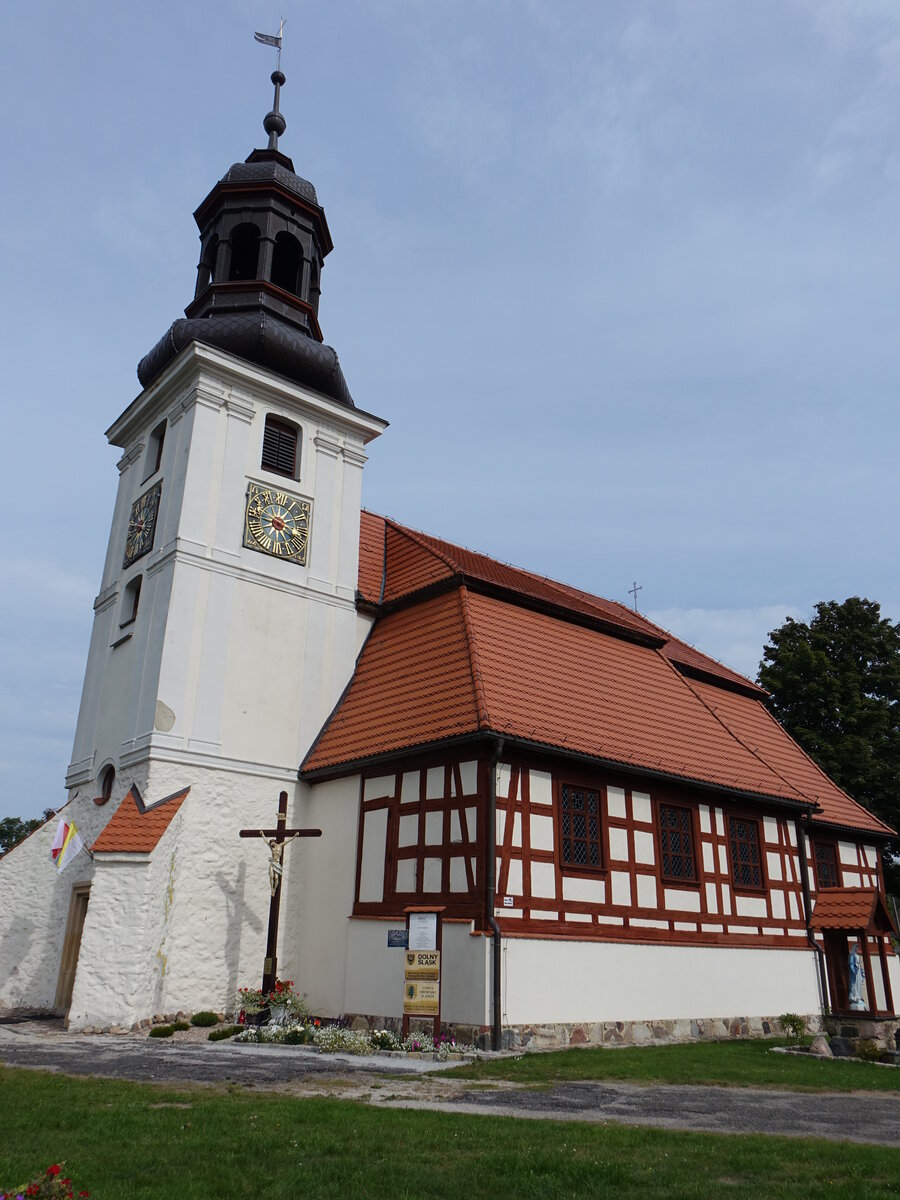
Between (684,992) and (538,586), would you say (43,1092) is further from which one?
(538,586)

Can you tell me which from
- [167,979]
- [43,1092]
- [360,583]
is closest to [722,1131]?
[43,1092]

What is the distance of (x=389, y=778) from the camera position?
16734mm

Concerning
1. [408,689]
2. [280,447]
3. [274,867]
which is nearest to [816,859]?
[408,689]

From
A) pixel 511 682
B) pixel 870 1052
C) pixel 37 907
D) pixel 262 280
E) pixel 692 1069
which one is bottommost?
pixel 692 1069

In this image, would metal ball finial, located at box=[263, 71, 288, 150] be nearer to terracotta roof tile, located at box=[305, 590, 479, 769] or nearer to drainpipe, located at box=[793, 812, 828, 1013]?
terracotta roof tile, located at box=[305, 590, 479, 769]

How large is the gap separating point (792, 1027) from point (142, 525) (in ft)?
51.8

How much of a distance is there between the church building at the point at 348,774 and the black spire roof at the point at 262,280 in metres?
0.08

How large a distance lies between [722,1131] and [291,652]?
Answer: 13.4 m

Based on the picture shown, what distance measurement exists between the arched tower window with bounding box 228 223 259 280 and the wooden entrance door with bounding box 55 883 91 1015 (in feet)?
44.8

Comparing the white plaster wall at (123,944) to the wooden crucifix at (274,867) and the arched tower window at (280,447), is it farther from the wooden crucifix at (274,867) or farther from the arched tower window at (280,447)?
the arched tower window at (280,447)

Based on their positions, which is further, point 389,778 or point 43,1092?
point 389,778

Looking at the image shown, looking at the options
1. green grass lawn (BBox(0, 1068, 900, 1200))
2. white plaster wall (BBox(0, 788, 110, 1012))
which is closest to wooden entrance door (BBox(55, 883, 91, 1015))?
white plaster wall (BBox(0, 788, 110, 1012))

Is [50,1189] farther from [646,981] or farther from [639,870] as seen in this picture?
[639,870]

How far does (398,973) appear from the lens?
1518 cm
